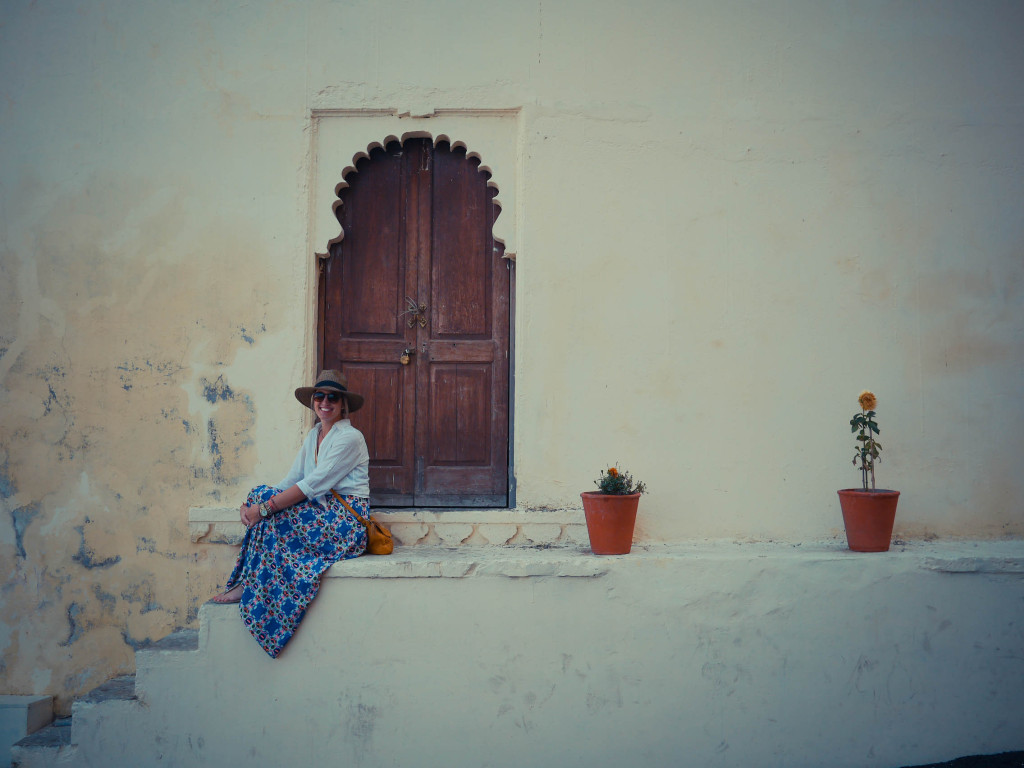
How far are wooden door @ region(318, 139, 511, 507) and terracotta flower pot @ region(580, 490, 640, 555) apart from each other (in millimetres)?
691

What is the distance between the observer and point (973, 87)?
4.09m

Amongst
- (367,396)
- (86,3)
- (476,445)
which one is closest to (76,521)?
(367,396)

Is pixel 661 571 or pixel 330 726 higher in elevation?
pixel 661 571

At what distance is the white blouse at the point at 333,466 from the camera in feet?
11.4

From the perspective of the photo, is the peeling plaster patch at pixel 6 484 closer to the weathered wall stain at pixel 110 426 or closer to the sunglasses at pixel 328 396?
the weathered wall stain at pixel 110 426

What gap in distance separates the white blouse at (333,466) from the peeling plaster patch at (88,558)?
1.12m

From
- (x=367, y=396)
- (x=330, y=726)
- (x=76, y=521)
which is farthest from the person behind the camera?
(x=367, y=396)

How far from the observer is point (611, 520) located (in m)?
3.60

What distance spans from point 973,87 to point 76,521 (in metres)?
5.41

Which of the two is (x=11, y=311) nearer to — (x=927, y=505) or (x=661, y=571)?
(x=661, y=571)

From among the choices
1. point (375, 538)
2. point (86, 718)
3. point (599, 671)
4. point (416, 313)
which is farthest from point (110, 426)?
point (599, 671)

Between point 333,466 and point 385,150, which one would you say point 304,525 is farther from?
point 385,150

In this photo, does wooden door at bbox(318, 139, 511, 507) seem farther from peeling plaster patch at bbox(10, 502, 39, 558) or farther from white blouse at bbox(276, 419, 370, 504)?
peeling plaster patch at bbox(10, 502, 39, 558)

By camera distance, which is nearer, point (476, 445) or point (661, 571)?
point (661, 571)
